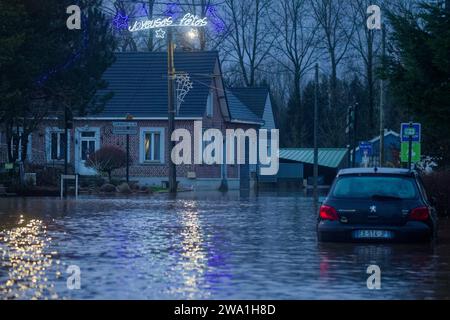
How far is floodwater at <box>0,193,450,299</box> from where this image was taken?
1284 centimetres

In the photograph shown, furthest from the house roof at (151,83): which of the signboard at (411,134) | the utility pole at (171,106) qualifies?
→ the signboard at (411,134)

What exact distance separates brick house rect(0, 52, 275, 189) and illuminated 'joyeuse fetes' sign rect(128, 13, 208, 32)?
5.78 metres

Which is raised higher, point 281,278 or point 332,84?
point 332,84

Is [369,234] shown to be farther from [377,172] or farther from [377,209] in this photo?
[377,172]

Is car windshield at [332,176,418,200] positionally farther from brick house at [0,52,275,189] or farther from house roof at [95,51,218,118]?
house roof at [95,51,218,118]

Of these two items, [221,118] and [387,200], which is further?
[221,118]

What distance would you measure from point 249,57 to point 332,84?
8632 mm

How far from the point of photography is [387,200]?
1808 cm

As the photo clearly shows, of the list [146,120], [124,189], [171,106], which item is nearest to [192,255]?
[171,106]

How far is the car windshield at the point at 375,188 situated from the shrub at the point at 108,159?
120 ft
